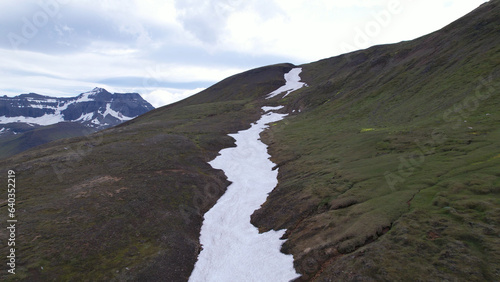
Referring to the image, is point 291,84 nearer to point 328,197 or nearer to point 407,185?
point 328,197

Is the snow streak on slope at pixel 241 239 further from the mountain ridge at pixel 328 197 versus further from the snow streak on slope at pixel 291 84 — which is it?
the snow streak on slope at pixel 291 84

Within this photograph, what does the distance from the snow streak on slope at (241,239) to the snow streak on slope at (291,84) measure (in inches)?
3864

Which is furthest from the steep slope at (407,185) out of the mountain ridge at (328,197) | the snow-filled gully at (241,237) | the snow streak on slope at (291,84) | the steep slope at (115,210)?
the snow streak on slope at (291,84)

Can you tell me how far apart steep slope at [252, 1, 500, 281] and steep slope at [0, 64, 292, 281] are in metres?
10.3

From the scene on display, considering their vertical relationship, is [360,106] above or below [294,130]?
above

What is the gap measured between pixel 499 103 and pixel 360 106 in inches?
1460

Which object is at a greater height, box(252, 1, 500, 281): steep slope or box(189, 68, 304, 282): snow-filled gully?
box(252, 1, 500, 281): steep slope

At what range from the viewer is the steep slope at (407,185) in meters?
15.5

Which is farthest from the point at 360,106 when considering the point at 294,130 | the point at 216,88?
the point at 216,88

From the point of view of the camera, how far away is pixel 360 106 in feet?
252

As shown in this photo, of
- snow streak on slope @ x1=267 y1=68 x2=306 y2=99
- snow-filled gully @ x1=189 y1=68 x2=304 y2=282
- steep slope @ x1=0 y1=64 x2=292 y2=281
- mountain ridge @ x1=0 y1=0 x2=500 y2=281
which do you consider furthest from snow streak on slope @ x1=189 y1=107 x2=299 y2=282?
snow streak on slope @ x1=267 y1=68 x2=306 y2=99

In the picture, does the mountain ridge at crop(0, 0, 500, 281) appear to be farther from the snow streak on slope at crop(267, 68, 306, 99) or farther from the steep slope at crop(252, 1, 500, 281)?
the snow streak on slope at crop(267, 68, 306, 99)

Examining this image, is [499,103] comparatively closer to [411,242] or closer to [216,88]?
[411,242]

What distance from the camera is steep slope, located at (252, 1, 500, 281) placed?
15.5 meters
